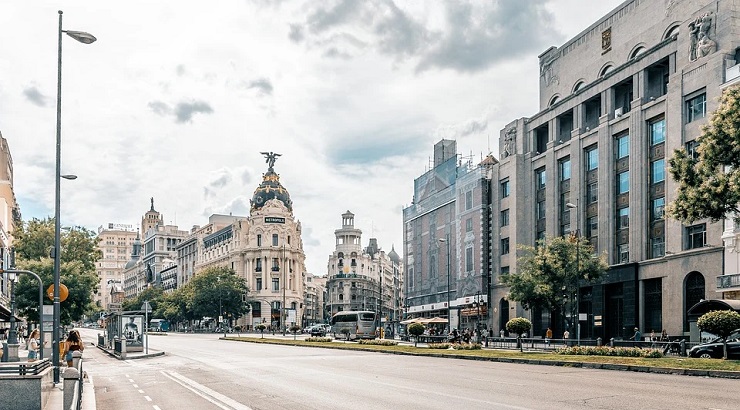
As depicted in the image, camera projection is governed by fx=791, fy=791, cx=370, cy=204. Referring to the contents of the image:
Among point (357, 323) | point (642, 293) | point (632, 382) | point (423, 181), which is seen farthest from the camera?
point (423, 181)

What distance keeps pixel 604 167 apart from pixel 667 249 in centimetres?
1023

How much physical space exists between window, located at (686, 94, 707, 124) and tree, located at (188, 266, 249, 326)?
95539mm

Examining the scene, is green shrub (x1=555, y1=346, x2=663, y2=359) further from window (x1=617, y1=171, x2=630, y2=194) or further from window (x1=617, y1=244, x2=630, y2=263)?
window (x1=617, y1=171, x2=630, y2=194)

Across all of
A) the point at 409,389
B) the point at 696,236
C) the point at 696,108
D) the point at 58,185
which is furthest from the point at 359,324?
the point at 409,389

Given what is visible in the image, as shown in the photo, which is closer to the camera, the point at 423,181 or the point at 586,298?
the point at 586,298

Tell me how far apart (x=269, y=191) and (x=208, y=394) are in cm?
13799

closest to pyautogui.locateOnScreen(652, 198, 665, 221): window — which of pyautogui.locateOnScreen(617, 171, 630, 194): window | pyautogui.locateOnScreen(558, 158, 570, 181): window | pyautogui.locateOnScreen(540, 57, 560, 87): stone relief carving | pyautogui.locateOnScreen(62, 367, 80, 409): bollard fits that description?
pyautogui.locateOnScreen(617, 171, 630, 194): window

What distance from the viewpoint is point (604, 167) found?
61594 mm

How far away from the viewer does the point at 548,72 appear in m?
75.9

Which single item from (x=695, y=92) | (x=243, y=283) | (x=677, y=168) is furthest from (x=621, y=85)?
(x=243, y=283)

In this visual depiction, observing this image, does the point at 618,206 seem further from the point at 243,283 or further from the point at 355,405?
the point at 243,283

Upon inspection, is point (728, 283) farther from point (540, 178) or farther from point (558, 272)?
point (540, 178)

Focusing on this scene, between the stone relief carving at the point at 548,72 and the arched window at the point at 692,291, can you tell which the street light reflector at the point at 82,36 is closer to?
the arched window at the point at 692,291

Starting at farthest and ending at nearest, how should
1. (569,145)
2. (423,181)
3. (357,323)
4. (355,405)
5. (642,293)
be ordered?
(423,181) < (357,323) < (569,145) < (642,293) < (355,405)
